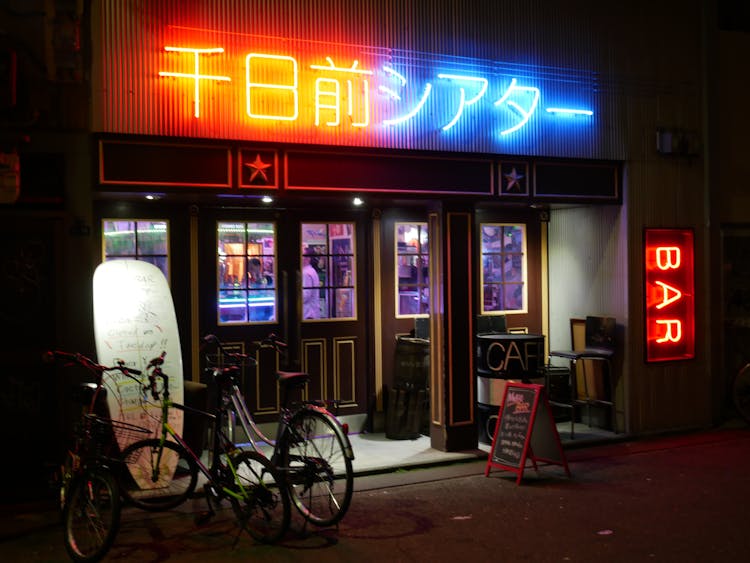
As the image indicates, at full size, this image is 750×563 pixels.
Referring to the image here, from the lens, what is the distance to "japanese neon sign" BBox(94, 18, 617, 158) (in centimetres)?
794

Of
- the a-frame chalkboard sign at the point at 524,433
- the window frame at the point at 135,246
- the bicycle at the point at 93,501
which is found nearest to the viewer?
the bicycle at the point at 93,501

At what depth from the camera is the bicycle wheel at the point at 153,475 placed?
22.5 ft

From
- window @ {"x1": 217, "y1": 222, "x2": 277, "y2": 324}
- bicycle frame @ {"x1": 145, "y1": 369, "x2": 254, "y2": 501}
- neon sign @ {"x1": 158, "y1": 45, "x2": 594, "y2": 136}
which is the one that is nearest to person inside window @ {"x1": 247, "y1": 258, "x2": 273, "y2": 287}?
window @ {"x1": 217, "y1": 222, "x2": 277, "y2": 324}

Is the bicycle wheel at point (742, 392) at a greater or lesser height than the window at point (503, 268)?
lesser

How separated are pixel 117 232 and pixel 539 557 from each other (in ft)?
19.3

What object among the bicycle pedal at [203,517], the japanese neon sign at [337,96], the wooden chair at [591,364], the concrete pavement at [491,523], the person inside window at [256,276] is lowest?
the concrete pavement at [491,523]

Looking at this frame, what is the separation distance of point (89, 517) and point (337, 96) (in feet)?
16.3

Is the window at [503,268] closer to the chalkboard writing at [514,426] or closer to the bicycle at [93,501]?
the chalkboard writing at [514,426]

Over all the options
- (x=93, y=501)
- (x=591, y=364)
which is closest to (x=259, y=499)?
(x=93, y=501)

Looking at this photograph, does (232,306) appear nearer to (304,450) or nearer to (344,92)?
(344,92)

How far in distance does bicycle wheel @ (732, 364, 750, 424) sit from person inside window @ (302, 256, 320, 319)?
5.67 meters

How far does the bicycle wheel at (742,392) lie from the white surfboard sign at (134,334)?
24.0ft

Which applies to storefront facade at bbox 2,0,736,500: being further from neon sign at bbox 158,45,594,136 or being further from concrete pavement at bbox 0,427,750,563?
concrete pavement at bbox 0,427,750,563

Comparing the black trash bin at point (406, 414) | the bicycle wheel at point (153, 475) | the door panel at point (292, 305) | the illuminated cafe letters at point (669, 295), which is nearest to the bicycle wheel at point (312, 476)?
the bicycle wheel at point (153, 475)
